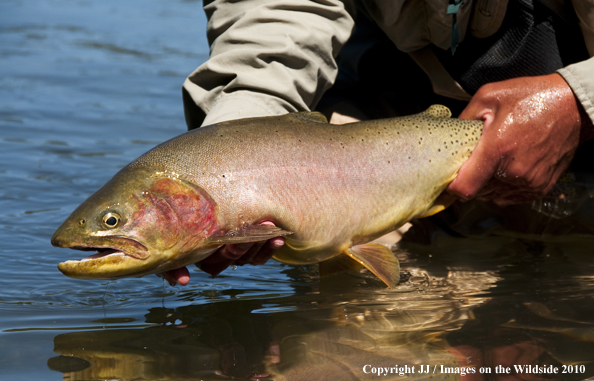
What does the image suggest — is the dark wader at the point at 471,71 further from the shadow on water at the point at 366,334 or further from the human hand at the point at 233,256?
the human hand at the point at 233,256

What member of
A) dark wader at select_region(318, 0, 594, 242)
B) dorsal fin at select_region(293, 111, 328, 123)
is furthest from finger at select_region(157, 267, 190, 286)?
dark wader at select_region(318, 0, 594, 242)

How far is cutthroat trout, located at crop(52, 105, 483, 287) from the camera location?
2328 mm

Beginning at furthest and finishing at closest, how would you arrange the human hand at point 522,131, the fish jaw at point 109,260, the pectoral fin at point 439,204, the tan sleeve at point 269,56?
the tan sleeve at point 269,56, the pectoral fin at point 439,204, the human hand at point 522,131, the fish jaw at point 109,260

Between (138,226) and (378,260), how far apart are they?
941 mm

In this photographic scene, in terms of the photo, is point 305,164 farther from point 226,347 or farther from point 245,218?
point 226,347

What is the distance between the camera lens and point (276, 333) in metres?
2.57

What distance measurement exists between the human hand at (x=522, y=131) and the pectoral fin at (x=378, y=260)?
1.37 ft

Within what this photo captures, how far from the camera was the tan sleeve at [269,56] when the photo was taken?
3.07 m

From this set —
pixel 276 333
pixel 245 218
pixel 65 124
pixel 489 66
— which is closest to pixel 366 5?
pixel 489 66

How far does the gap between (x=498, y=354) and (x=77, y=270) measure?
141cm

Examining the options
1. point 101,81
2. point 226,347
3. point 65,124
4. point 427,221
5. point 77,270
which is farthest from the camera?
point 101,81

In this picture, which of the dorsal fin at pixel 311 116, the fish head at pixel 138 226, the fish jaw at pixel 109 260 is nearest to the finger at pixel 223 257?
the fish head at pixel 138 226

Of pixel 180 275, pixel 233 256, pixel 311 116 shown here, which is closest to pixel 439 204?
pixel 311 116

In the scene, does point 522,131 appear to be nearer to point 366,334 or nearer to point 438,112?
point 438,112
